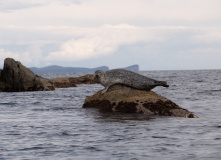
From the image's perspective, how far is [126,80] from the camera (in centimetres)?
1368

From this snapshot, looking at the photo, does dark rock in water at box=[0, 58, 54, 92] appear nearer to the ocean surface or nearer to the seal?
the seal

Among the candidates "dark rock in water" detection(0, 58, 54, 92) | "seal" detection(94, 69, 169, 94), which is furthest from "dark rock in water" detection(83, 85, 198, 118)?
"dark rock in water" detection(0, 58, 54, 92)

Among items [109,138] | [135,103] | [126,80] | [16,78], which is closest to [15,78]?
[16,78]

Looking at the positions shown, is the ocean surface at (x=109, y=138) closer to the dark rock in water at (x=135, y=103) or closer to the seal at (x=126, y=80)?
the dark rock in water at (x=135, y=103)

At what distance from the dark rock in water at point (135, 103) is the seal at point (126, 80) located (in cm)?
19

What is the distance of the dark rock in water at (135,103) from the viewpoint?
12242 mm

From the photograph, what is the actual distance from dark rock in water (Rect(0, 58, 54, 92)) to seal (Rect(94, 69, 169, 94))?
1506cm

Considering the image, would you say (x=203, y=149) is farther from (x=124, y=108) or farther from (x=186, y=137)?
(x=124, y=108)

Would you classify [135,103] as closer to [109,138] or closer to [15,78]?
[109,138]

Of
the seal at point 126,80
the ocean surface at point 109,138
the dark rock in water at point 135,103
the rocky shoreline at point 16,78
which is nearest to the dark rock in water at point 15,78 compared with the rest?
the rocky shoreline at point 16,78

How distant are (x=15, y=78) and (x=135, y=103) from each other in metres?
17.1

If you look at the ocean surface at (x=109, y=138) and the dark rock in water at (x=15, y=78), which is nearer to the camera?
the ocean surface at (x=109, y=138)

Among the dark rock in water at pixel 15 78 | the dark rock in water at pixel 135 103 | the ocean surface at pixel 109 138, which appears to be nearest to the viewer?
the ocean surface at pixel 109 138

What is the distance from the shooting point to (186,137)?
8352 mm
